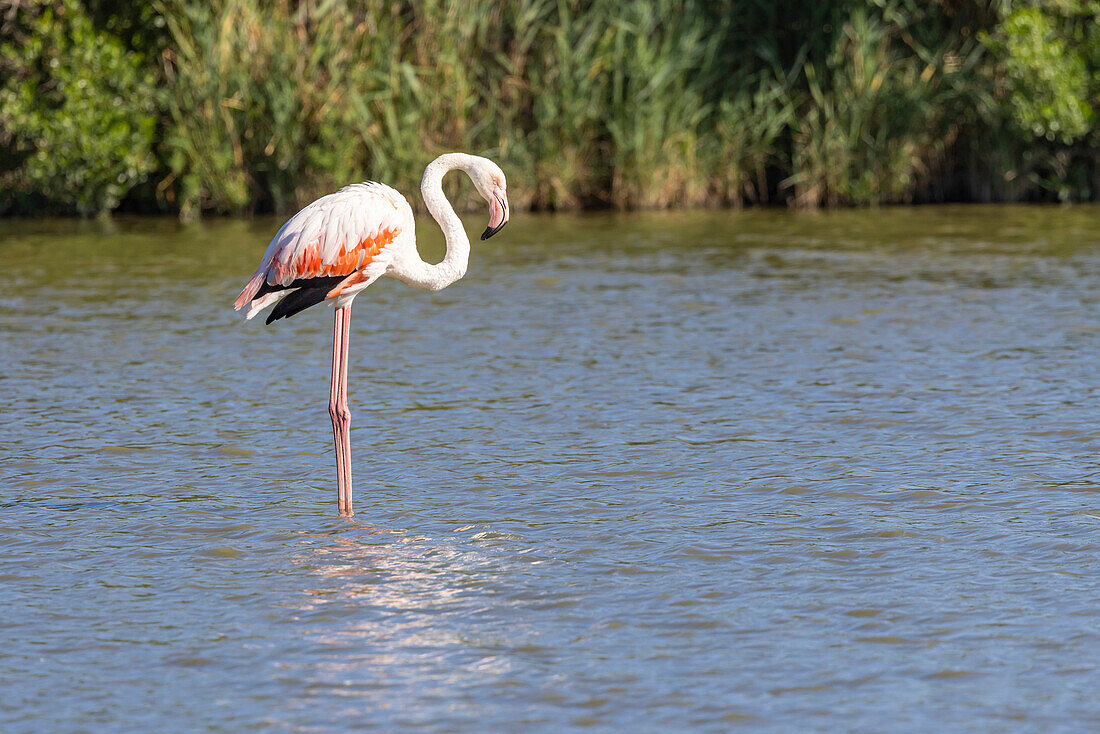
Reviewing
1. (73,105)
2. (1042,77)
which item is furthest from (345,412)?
(1042,77)

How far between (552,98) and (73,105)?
5302 mm

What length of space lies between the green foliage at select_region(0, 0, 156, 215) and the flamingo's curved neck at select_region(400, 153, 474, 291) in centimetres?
1185

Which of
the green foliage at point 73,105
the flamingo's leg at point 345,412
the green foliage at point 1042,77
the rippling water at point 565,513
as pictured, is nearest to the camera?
the rippling water at point 565,513

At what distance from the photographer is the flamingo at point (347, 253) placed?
20.1 feet

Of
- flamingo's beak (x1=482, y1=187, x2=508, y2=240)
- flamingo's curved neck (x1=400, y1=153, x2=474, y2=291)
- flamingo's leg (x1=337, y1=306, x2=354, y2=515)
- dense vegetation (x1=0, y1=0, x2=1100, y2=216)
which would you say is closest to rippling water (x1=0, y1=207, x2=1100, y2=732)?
flamingo's leg (x1=337, y1=306, x2=354, y2=515)

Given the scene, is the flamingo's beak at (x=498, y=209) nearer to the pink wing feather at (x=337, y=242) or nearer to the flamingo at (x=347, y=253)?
the flamingo at (x=347, y=253)

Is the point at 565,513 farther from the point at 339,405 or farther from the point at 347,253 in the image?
the point at 347,253

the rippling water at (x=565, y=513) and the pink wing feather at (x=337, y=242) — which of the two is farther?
the pink wing feather at (x=337, y=242)

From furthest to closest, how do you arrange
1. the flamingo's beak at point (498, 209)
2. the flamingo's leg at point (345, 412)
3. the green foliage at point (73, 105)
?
1. the green foliage at point (73, 105)
2. the flamingo's beak at point (498, 209)
3. the flamingo's leg at point (345, 412)

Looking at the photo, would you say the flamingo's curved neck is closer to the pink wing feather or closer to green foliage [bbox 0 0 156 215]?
the pink wing feather

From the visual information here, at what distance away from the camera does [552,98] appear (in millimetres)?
17406

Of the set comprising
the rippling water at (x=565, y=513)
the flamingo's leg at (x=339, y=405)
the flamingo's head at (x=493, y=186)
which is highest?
the flamingo's head at (x=493, y=186)

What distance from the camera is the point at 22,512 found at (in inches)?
237

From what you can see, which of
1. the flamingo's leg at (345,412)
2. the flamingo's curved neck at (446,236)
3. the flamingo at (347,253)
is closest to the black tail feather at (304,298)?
the flamingo at (347,253)
